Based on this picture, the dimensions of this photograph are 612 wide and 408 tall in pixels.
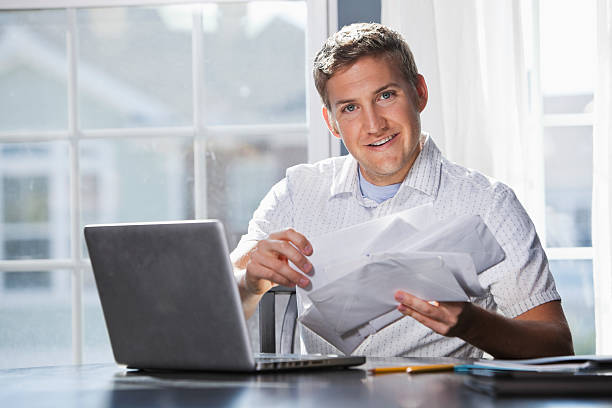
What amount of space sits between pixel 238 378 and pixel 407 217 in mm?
358

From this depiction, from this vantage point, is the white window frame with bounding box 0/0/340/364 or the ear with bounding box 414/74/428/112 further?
the white window frame with bounding box 0/0/340/364

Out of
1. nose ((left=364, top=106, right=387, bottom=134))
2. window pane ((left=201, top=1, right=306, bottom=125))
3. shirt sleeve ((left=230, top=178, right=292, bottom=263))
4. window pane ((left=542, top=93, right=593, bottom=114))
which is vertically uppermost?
window pane ((left=201, top=1, right=306, bottom=125))

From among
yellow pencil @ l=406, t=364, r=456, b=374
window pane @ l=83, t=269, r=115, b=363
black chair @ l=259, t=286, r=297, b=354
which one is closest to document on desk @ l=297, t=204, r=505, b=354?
yellow pencil @ l=406, t=364, r=456, b=374

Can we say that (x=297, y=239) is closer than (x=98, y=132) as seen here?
→ Yes

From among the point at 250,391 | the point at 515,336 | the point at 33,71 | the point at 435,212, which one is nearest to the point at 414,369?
the point at 250,391

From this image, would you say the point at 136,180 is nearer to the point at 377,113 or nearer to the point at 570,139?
the point at 377,113

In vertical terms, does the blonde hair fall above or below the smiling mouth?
above

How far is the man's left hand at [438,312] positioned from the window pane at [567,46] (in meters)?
1.52

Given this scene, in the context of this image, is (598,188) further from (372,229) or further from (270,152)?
(372,229)

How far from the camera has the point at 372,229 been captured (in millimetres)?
1154

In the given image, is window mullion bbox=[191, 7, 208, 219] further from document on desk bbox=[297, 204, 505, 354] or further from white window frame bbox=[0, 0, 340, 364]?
document on desk bbox=[297, 204, 505, 354]

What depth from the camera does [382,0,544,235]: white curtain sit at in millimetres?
2344

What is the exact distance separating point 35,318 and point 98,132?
2.30ft

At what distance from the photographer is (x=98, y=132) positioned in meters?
2.57
